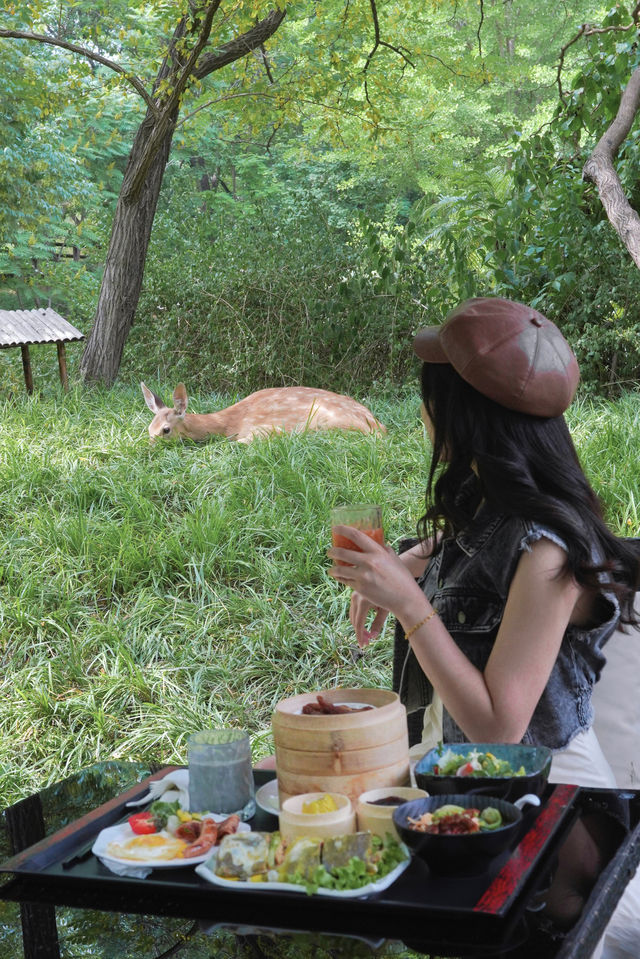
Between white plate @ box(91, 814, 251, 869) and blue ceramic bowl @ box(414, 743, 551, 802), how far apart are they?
0.32 m

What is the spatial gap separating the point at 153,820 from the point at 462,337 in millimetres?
1131

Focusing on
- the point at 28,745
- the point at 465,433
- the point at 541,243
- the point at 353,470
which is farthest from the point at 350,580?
the point at 541,243

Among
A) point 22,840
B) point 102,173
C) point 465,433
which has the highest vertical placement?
point 102,173

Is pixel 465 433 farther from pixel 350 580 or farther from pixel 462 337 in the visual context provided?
pixel 350 580

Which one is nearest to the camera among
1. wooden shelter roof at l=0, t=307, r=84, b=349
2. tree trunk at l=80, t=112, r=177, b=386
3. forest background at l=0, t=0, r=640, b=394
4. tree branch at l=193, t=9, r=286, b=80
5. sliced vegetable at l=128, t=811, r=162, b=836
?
sliced vegetable at l=128, t=811, r=162, b=836

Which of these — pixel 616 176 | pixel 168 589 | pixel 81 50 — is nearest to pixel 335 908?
pixel 168 589

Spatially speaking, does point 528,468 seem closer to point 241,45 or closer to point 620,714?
point 620,714

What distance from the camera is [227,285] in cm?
1203

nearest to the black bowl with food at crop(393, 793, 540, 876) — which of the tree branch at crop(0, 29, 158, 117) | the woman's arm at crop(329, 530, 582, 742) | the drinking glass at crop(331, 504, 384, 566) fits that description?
the woman's arm at crop(329, 530, 582, 742)

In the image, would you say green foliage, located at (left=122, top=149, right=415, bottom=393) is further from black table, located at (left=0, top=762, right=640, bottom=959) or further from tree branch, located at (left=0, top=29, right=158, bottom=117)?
black table, located at (left=0, top=762, right=640, bottom=959)

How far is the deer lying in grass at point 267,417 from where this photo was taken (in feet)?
24.8

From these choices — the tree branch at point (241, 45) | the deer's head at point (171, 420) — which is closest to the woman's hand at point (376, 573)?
the deer's head at point (171, 420)

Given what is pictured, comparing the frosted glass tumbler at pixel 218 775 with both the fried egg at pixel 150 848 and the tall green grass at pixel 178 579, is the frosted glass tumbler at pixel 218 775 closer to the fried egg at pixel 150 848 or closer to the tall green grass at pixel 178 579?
the fried egg at pixel 150 848

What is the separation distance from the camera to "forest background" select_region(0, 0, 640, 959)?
4660 millimetres
